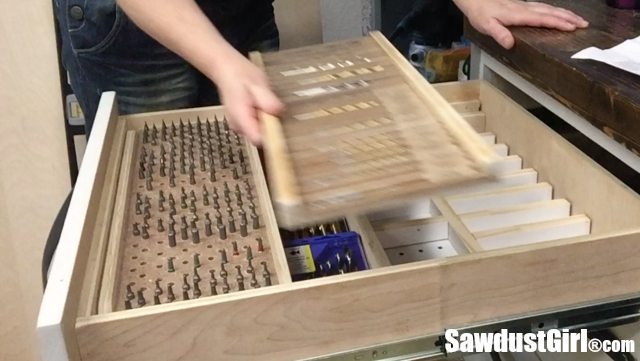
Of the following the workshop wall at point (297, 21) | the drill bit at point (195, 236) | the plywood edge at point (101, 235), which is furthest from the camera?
the workshop wall at point (297, 21)

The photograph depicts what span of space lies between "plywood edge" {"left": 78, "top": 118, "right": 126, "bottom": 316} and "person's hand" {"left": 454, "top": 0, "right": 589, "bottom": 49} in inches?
22.7

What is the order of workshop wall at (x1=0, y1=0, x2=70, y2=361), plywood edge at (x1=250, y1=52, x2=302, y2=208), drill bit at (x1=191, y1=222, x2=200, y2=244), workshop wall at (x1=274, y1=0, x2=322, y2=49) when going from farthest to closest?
workshop wall at (x1=274, y1=0, x2=322, y2=49)
workshop wall at (x1=0, y1=0, x2=70, y2=361)
drill bit at (x1=191, y1=222, x2=200, y2=244)
plywood edge at (x1=250, y1=52, x2=302, y2=208)

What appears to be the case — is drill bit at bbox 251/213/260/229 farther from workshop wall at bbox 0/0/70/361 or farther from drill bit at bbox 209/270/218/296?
workshop wall at bbox 0/0/70/361

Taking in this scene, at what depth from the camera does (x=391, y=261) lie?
2.90 feet

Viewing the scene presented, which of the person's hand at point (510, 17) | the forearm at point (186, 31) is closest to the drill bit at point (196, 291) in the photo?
the forearm at point (186, 31)

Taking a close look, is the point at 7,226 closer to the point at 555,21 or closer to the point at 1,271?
the point at 1,271

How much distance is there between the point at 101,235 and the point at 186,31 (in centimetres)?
24

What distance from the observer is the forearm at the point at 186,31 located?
724 millimetres

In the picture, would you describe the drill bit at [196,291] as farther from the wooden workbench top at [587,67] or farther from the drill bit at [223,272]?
the wooden workbench top at [587,67]

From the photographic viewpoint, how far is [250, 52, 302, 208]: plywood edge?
0.54 m

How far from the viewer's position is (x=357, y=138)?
666 mm

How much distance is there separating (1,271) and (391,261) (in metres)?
0.98

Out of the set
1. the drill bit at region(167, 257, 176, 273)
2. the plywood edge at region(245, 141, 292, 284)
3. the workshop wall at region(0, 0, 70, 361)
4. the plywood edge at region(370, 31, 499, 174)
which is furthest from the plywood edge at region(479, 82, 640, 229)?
the workshop wall at region(0, 0, 70, 361)

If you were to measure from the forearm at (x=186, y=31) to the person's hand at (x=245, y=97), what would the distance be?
18 millimetres
